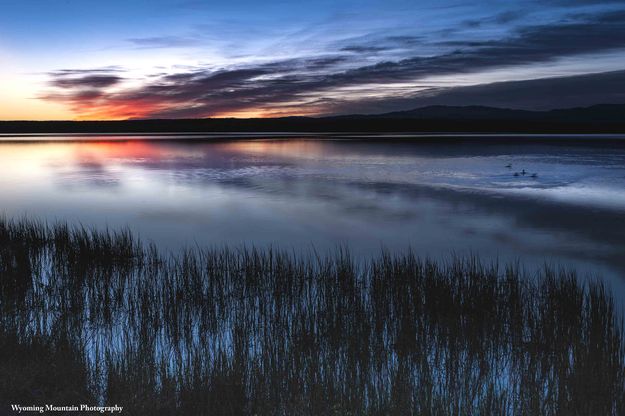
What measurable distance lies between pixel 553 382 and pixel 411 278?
11.0ft

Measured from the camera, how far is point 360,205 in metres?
21.7

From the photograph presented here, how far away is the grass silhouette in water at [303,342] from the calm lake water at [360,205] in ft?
6.47

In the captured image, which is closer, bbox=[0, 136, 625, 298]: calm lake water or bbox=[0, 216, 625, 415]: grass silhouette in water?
bbox=[0, 216, 625, 415]: grass silhouette in water

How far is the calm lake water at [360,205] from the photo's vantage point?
14.9m

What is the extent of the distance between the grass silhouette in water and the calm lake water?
1.97 meters

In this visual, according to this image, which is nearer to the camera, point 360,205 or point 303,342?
point 303,342

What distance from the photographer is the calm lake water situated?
Result: 14875mm

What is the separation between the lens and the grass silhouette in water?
538 centimetres

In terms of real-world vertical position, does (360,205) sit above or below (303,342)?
below

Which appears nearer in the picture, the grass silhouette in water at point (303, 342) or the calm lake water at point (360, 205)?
the grass silhouette in water at point (303, 342)

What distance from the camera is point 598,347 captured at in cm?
653

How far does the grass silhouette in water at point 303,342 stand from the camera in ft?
17.7

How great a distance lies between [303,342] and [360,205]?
1515 cm

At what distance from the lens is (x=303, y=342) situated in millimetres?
6801
